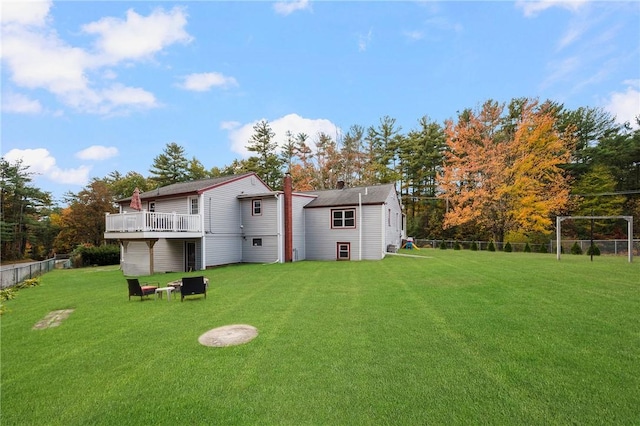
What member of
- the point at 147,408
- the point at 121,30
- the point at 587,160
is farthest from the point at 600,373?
the point at 587,160

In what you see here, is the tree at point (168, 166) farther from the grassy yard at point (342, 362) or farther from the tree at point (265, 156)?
the grassy yard at point (342, 362)

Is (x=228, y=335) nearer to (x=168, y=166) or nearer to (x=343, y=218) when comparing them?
(x=343, y=218)

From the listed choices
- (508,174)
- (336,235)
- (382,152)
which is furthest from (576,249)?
(382,152)

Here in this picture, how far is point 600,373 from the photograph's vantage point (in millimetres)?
4094

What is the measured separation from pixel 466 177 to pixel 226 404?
2865 centimetres

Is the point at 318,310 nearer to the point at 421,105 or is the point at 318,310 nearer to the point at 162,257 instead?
the point at 162,257

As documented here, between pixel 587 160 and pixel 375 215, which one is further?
pixel 587 160

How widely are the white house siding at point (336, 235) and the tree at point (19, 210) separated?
121ft

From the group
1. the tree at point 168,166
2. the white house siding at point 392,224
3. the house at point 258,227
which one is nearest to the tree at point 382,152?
the white house siding at point 392,224

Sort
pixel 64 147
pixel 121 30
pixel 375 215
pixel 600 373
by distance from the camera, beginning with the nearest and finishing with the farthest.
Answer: pixel 600 373, pixel 121 30, pixel 64 147, pixel 375 215

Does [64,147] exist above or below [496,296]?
above

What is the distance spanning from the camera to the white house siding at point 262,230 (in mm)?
20266

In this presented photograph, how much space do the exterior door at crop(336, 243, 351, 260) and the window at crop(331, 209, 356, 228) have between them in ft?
4.12

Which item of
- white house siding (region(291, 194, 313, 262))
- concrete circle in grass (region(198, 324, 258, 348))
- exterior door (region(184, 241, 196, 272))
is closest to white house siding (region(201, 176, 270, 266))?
exterior door (region(184, 241, 196, 272))
